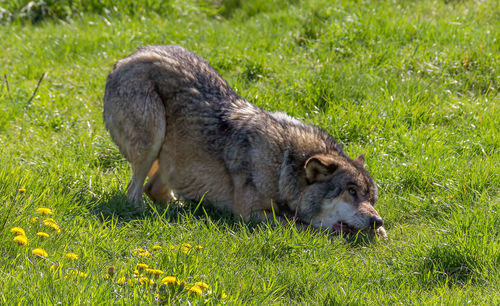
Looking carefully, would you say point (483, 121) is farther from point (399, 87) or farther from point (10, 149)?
point (10, 149)

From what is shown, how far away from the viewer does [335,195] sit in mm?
6012

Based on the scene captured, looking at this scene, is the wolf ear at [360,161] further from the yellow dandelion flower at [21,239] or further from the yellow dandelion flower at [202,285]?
the yellow dandelion flower at [21,239]

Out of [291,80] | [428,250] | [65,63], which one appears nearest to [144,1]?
[65,63]

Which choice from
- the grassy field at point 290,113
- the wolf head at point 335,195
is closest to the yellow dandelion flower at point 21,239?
the grassy field at point 290,113

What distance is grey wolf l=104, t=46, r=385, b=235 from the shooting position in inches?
240

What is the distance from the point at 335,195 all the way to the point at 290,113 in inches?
88.1

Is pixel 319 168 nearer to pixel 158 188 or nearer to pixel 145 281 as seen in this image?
pixel 158 188

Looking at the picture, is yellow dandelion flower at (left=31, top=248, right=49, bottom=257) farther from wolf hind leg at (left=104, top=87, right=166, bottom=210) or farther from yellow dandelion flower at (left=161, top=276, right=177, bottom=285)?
wolf hind leg at (left=104, top=87, right=166, bottom=210)

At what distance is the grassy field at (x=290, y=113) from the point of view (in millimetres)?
4668

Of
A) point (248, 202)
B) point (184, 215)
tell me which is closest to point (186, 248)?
point (184, 215)

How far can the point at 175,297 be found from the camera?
4.11 m

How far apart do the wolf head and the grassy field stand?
285mm

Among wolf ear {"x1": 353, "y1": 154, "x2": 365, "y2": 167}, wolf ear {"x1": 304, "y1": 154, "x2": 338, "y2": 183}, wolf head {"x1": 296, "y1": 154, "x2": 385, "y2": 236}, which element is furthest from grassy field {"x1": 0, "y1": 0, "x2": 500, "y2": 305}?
wolf ear {"x1": 304, "y1": 154, "x2": 338, "y2": 183}

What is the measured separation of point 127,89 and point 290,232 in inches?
91.7
